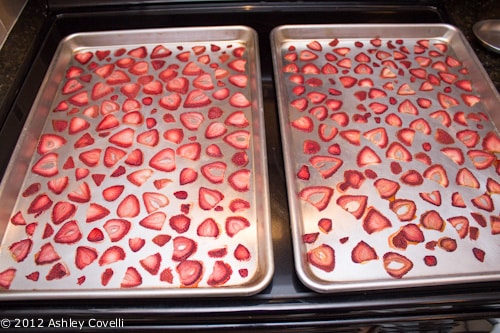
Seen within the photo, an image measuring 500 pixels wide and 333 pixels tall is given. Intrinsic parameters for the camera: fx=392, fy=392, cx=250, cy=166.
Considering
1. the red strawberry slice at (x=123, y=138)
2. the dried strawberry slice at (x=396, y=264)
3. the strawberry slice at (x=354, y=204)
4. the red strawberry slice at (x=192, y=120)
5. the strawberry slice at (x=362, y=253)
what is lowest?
the dried strawberry slice at (x=396, y=264)

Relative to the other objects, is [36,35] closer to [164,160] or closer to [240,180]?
[164,160]

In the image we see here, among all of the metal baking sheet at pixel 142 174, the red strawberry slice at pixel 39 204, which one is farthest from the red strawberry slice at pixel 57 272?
the red strawberry slice at pixel 39 204

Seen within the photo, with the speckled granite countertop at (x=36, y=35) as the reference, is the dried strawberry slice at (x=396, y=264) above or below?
below

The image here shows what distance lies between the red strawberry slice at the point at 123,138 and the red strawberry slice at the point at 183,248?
27cm

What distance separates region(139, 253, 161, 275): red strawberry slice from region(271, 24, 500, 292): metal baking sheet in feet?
0.81

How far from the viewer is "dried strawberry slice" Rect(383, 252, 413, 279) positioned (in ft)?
2.24

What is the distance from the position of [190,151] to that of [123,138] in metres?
A: 0.16

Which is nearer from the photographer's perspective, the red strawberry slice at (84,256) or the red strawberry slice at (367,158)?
the red strawberry slice at (84,256)

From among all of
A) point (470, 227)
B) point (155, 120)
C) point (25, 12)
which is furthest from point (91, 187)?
point (470, 227)

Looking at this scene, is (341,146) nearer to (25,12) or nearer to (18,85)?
(18,85)

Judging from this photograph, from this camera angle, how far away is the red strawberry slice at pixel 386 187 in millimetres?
787

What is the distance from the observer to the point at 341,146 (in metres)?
0.86

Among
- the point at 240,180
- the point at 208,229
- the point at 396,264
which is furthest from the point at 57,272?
the point at 396,264

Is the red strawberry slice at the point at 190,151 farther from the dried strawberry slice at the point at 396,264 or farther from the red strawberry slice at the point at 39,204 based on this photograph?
the dried strawberry slice at the point at 396,264
